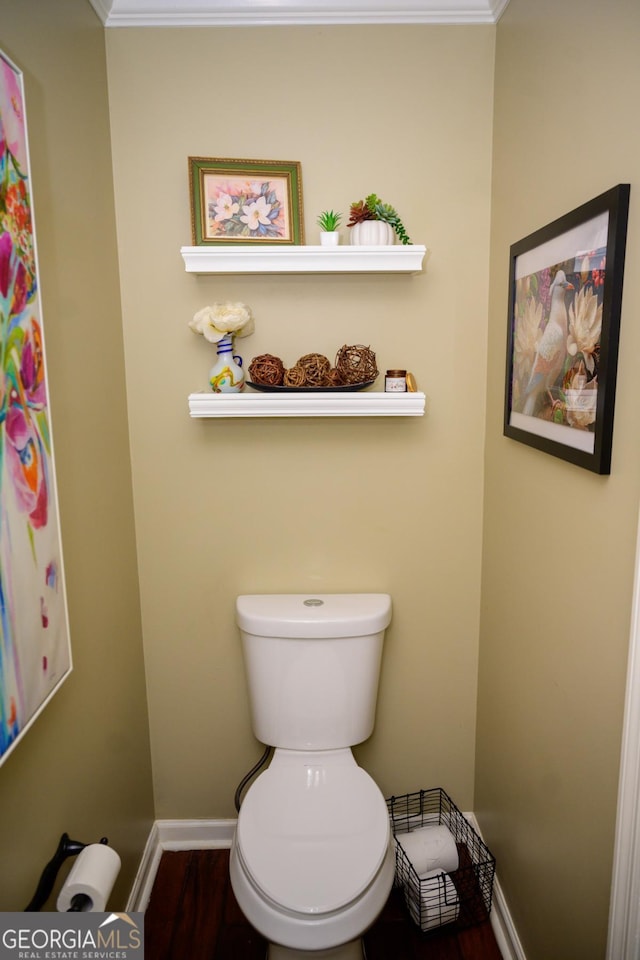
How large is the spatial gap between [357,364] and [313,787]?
44.0 inches

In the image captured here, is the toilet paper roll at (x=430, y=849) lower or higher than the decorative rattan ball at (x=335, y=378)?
lower

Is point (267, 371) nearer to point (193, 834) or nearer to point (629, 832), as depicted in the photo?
point (629, 832)

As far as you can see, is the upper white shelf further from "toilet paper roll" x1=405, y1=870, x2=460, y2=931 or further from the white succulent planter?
"toilet paper roll" x1=405, y1=870, x2=460, y2=931

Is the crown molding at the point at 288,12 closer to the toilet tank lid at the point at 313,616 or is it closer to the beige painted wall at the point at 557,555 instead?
the beige painted wall at the point at 557,555

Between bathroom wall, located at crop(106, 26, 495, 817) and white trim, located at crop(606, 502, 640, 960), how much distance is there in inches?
36.3

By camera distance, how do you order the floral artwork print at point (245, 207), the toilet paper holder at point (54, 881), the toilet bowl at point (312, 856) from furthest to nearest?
1. the floral artwork print at point (245, 207)
2. the toilet bowl at point (312, 856)
3. the toilet paper holder at point (54, 881)

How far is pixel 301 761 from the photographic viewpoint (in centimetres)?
174

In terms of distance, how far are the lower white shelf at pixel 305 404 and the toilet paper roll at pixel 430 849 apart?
4.11 ft

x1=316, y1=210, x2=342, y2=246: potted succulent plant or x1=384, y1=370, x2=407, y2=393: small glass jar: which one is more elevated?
x1=316, y1=210, x2=342, y2=246: potted succulent plant

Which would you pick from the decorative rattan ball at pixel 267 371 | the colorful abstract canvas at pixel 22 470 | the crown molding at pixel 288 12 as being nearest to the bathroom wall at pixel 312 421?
the crown molding at pixel 288 12

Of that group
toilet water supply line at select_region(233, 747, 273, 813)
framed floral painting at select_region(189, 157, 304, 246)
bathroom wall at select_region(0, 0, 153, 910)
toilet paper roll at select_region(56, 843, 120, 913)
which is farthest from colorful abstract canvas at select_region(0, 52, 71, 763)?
toilet water supply line at select_region(233, 747, 273, 813)

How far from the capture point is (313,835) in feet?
4.78

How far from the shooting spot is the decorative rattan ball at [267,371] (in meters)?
1.70

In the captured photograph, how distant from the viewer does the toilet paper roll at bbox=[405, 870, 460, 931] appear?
5.65ft
